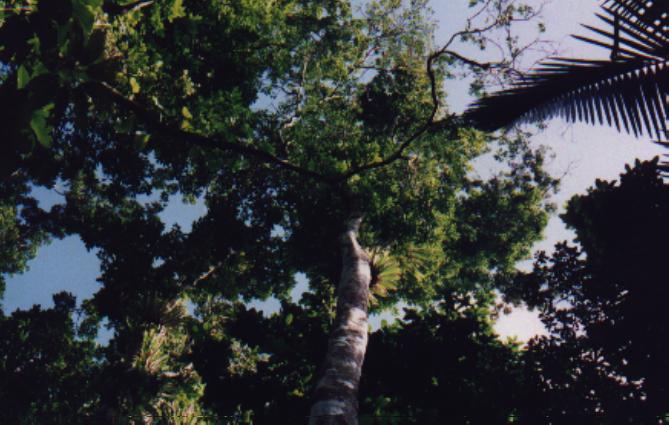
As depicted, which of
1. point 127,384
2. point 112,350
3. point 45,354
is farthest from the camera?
point 45,354

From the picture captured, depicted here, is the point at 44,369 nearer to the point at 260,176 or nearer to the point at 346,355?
the point at 260,176

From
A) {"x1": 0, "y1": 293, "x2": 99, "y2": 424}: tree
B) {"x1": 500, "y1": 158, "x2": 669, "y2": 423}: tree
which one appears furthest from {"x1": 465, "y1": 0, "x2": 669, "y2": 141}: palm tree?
{"x1": 0, "y1": 293, "x2": 99, "y2": 424}: tree

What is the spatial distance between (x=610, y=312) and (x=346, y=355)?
391 cm

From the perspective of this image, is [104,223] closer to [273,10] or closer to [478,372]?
[273,10]

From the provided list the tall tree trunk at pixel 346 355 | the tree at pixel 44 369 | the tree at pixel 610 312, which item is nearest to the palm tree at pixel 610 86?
the tree at pixel 610 312

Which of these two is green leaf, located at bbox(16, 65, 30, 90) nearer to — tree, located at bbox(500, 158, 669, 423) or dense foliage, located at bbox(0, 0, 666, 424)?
dense foliage, located at bbox(0, 0, 666, 424)

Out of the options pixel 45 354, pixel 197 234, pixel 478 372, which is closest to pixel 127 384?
pixel 197 234

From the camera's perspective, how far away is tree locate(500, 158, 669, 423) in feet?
17.1

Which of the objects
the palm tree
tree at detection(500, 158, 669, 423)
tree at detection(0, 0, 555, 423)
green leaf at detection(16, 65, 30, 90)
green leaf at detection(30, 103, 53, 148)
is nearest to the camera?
green leaf at detection(16, 65, 30, 90)

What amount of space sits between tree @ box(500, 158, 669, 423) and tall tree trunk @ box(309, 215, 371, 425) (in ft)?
8.13

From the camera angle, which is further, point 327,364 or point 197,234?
point 197,234

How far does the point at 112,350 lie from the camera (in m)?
10.6

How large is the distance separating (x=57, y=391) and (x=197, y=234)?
25.5ft

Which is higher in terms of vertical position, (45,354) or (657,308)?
(45,354)
